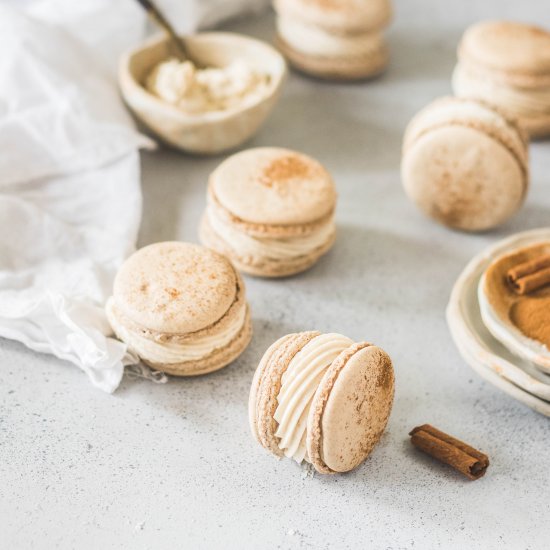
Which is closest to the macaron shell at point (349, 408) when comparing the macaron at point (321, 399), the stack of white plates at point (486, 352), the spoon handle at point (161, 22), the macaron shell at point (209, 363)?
the macaron at point (321, 399)

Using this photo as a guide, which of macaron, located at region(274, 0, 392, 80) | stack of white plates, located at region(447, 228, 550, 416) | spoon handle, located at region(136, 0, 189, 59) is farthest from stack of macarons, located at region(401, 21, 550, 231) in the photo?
spoon handle, located at region(136, 0, 189, 59)

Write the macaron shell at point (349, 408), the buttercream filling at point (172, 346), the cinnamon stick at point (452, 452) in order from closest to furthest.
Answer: the macaron shell at point (349, 408)
the cinnamon stick at point (452, 452)
the buttercream filling at point (172, 346)

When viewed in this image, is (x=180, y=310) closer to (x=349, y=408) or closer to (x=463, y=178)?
(x=349, y=408)

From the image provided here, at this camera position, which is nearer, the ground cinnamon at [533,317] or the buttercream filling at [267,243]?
the ground cinnamon at [533,317]

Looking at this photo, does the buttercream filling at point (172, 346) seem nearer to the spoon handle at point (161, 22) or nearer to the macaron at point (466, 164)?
the macaron at point (466, 164)

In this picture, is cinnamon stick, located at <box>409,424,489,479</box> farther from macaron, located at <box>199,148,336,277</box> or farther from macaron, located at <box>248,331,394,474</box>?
macaron, located at <box>199,148,336,277</box>

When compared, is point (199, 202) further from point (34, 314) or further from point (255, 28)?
point (255, 28)
